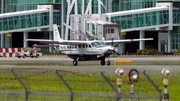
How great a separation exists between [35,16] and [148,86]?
6876 cm

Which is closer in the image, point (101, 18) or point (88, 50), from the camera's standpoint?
point (88, 50)

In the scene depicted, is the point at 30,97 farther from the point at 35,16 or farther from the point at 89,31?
the point at 35,16

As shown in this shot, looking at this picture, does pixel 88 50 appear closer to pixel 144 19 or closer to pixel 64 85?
pixel 64 85

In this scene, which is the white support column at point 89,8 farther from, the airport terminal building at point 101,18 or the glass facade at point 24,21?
the glass facade at point 24,21

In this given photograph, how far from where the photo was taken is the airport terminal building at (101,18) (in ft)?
263

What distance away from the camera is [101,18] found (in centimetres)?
7438

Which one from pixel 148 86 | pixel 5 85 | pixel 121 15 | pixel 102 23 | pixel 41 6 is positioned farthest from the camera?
pixel 41 6

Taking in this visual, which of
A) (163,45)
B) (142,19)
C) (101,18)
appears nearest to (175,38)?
(163,45)

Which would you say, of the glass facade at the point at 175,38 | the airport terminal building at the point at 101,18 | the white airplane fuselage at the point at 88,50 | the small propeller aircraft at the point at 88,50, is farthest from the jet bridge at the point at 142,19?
the white airplane fuselage at the point at 88,50

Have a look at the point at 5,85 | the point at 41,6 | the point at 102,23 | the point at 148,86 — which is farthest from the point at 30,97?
the point at 41,6

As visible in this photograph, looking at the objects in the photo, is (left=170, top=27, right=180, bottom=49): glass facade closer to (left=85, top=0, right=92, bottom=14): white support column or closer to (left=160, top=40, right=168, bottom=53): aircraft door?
(left=160, top=40, right=168, bottom=53): aircraft door

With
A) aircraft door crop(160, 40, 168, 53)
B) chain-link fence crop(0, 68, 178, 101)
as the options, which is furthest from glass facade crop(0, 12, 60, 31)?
chain-link fence crop(0, 68, 178, 101)

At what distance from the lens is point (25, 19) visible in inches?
3268

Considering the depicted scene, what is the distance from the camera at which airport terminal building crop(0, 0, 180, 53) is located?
80.3 meters
